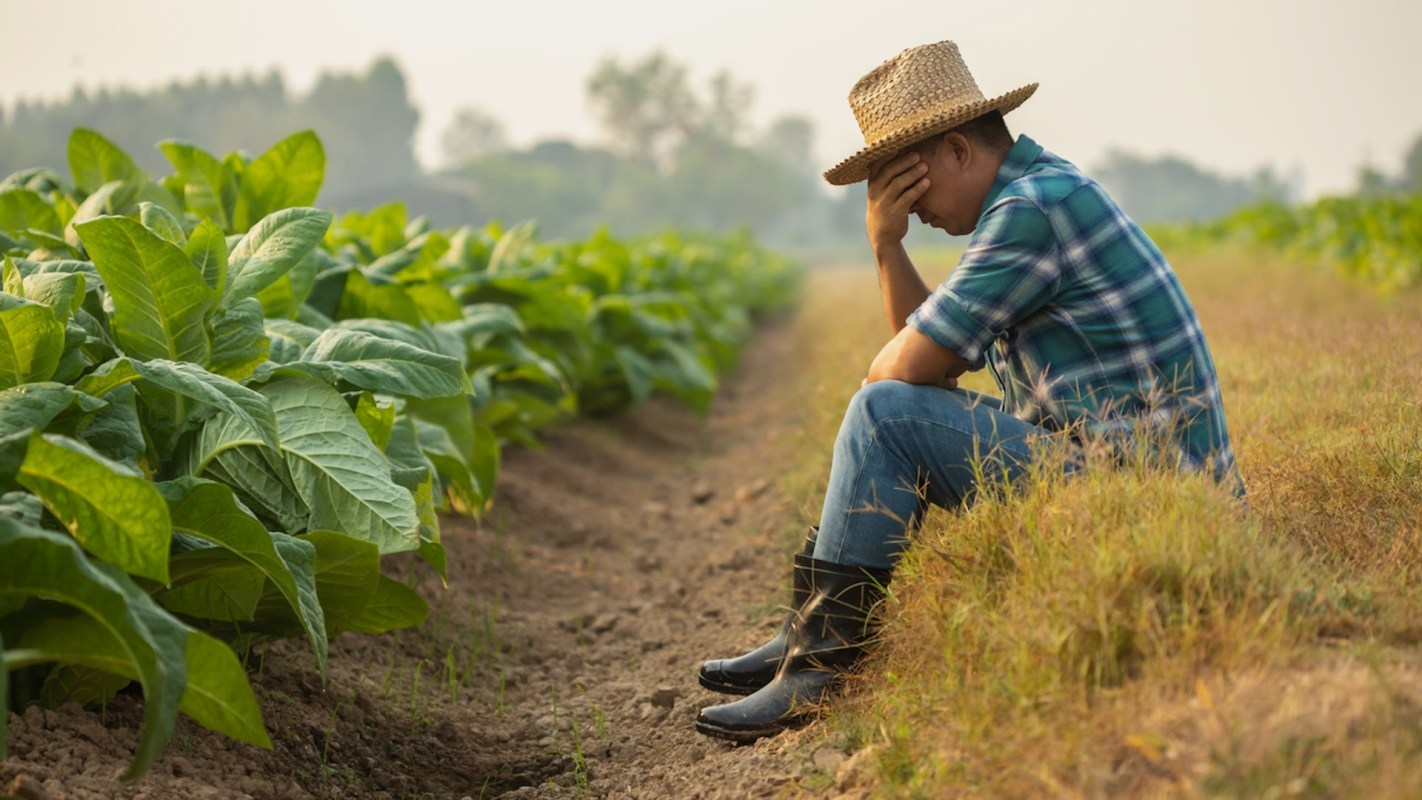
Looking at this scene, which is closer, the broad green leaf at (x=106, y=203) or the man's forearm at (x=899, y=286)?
the man's forearm at (x=899, y=286)

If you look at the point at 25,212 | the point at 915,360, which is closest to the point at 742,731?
the point at 915,360

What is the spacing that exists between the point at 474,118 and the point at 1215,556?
112809mm

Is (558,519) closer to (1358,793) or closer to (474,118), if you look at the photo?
(1358,793)

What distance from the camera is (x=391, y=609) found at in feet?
9.77

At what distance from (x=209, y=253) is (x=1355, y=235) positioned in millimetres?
13657

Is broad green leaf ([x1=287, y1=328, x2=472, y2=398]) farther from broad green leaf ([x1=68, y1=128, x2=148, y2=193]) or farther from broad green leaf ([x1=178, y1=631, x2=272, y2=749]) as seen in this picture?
broad green leaf ([x1=68, y1=128, x2=148, y2=193])

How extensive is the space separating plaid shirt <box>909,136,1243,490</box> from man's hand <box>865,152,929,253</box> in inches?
7.4

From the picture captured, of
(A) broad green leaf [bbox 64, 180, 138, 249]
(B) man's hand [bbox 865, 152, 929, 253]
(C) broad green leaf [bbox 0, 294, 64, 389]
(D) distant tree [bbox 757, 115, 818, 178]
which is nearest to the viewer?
(C) broad green leaf [bbox 0, 294, 64, 389]

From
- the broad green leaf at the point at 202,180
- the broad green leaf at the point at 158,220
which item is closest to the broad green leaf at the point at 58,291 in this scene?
the broad green leaf at the point at 158,220

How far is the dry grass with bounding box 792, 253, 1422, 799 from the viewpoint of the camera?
165 cm

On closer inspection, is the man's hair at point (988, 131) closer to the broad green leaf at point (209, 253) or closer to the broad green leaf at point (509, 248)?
the broad green leaf at point (209, 253)

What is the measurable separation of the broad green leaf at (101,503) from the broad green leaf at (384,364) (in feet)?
2.67

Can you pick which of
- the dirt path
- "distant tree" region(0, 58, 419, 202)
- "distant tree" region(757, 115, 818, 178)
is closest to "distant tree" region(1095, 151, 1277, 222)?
"distant tree" region(757, 115, 818, 178)

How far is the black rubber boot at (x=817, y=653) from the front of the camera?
2.69m
